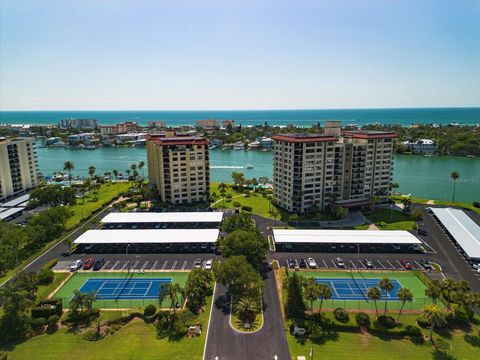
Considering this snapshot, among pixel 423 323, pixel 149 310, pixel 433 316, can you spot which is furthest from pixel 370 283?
pixel 149 310

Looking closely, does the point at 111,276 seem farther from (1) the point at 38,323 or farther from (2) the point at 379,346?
(2) the point at 379,346

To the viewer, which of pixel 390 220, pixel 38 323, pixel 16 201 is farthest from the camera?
pixel 16 201

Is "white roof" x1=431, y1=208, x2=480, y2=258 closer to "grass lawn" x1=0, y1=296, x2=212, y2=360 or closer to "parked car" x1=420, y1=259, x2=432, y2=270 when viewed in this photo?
"parked car" x1=420, y1=259, x2=432, y2=270

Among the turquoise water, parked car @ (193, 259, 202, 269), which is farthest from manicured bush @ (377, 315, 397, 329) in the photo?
the turquoise water

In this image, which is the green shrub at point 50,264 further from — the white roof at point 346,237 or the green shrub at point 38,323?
the white roof at point 346,237

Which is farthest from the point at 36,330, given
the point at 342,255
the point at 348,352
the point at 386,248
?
the point at 386,248
